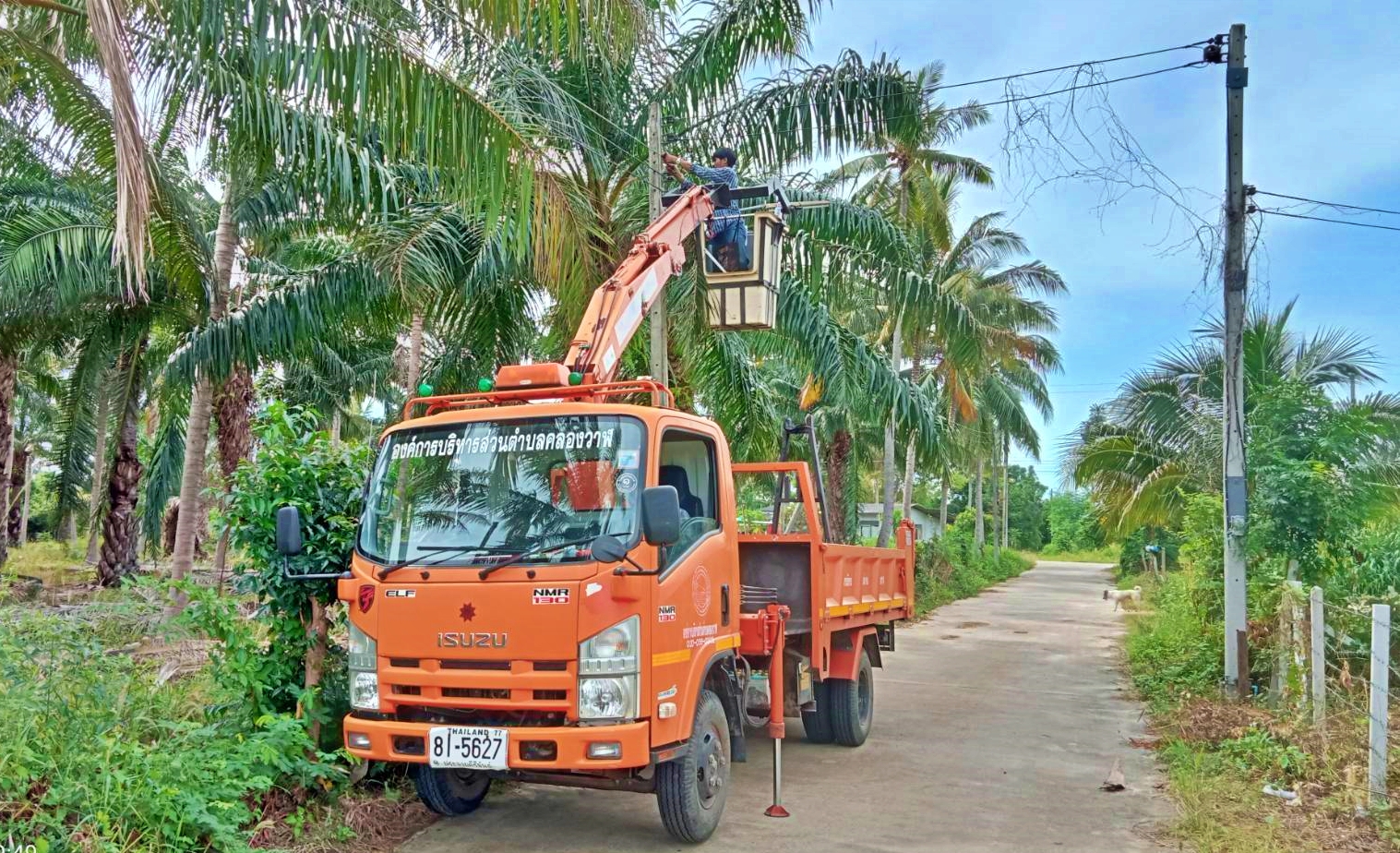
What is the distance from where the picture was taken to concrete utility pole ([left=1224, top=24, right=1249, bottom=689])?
30.8 feet

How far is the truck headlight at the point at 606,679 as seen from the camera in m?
4.81

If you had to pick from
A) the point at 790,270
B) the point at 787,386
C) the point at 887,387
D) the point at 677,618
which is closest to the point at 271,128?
the point at 677,618

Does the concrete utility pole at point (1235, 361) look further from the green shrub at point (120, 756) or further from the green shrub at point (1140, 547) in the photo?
the green shrub at point (1140, 547)

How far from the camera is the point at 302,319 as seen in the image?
37.0 ft

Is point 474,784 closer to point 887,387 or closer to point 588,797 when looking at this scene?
point 588,797

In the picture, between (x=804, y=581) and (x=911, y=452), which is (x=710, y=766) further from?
(x=911, y=452)

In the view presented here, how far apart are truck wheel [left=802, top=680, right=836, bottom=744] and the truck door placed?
2.53 metres

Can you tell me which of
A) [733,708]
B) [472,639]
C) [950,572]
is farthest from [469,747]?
[950,572]

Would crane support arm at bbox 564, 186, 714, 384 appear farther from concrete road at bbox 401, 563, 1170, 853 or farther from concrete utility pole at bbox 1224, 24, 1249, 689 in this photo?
concrete utility pole at bbox 1224, 24, 1249, 689

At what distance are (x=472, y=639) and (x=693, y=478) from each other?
1.74 m

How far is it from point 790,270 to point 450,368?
4.40 m

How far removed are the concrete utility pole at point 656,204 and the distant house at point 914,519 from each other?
3988cm

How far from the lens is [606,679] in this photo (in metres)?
4.83

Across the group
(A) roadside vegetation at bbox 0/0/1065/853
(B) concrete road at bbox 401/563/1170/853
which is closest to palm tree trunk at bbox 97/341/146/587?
(A) roadside vegetation at bbox 0/0/1065/853
